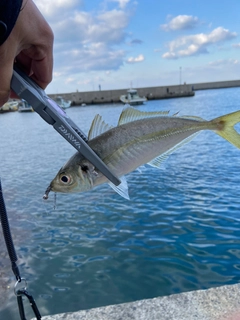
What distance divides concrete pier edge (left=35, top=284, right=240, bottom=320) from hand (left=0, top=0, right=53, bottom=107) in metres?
2.87

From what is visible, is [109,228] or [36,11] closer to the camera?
[36,11]

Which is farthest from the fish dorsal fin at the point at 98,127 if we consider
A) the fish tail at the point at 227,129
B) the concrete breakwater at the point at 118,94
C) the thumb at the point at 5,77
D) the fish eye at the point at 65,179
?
the concrete breakwater at the point at 118,94

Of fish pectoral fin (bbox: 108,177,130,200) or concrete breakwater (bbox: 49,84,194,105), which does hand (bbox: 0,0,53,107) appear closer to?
fish pectoral fin (bbox: 108,177,130,200)

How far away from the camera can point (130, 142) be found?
174cm

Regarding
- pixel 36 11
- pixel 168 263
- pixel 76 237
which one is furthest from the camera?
pixel 76 237

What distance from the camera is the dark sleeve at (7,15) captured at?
1226 millimetres

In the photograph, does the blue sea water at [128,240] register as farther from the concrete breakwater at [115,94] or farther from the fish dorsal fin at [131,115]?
the concrete breakwater at [115,94]

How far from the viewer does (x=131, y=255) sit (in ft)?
25.0

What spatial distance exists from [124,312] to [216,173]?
11.9 meters

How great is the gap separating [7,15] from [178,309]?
11.0 ft

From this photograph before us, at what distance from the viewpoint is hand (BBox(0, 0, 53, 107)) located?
1327 mm

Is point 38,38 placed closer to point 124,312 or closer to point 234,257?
point 124,312

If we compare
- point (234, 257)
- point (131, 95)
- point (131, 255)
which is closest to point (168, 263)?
point (131, 255)

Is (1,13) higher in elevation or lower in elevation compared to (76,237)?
higher
